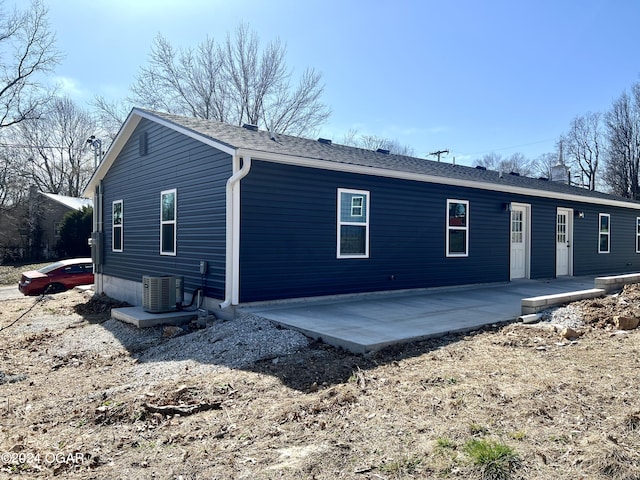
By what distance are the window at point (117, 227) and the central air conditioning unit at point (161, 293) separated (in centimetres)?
451

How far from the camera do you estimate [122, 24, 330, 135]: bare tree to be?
2592 cm

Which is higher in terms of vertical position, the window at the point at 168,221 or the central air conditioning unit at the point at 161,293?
the window at the point at 168,221

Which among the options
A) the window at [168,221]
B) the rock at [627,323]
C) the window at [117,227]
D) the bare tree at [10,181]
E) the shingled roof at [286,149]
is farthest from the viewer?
the bare tree at [10,181]

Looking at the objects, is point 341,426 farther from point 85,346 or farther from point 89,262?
point 89,262

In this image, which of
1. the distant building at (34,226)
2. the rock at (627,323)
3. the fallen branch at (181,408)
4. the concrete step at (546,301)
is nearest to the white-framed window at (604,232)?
the concrete step at (546,301)

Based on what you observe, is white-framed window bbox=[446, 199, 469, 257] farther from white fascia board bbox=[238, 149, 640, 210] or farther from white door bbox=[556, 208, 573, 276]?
white door bbox=[556, 208, 573, 276]

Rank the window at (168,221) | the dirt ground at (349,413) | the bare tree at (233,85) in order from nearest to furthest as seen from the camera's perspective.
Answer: the dirt ground at (349,413)
the window at (168,221)
the bare tree at (233,85)

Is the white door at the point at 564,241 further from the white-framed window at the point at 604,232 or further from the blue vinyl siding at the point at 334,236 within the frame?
the blue vinyl siding at the point at 334,236

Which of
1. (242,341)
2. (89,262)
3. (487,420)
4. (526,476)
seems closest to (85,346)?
(242,341)

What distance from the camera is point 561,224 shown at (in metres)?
13.9

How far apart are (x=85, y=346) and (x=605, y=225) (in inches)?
622

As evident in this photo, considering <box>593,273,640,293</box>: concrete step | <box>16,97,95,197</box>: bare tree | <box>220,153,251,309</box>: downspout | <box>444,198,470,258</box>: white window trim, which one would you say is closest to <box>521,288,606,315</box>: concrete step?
<box>593,273,640,293</box>: concrete step

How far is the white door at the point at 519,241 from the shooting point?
40.9ft

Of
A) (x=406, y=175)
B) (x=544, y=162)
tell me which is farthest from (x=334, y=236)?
(x=544, y=162)
